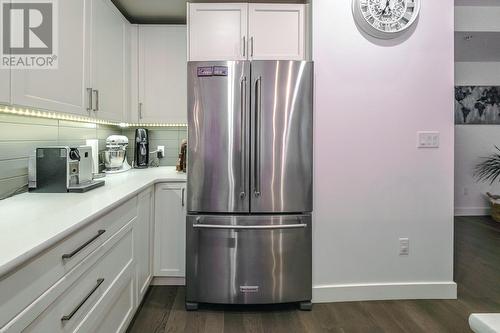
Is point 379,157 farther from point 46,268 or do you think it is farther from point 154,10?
point 154,10

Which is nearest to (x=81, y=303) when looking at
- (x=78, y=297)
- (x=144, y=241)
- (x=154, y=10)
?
(x=78, y=297)

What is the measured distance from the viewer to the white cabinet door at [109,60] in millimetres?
2037


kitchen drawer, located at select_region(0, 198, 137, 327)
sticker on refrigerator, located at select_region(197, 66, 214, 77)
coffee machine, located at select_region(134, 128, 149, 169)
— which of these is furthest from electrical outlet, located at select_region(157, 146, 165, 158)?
kitchen drawer, located at select_region(0, 198, 137, 327)

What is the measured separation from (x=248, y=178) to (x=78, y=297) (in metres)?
1.21

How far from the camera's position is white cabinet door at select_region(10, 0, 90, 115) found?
4.48ft

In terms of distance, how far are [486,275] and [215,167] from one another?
8.69ft

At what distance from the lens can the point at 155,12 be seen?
2.66 m

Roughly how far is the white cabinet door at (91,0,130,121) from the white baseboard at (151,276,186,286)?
4.41ft

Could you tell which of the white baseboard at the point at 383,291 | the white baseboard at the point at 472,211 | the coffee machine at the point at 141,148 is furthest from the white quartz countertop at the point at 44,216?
the white baseboard at the point at 472,211

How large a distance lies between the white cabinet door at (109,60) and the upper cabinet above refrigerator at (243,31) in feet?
1.97

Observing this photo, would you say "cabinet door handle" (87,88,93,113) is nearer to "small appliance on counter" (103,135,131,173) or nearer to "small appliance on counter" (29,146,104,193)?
"small appliance on counter" (29,146,104,193)

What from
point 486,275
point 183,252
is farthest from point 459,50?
point 183,252

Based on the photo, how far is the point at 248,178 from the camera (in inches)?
81.7

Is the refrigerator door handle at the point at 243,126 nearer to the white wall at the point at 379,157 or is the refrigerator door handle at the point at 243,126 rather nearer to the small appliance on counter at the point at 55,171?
the white wall at the point at 379,157
